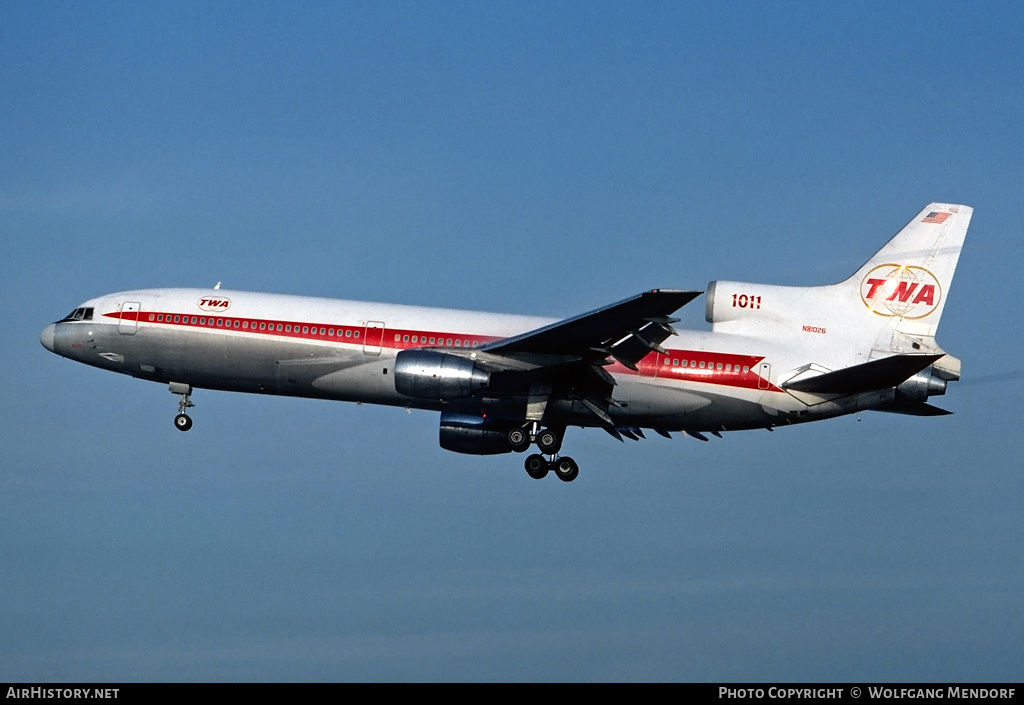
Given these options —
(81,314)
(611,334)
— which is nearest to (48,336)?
(81,314)

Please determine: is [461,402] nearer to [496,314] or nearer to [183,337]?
[496,314]

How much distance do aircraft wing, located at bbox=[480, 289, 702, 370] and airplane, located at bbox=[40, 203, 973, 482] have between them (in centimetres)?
10

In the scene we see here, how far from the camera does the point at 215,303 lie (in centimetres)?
4825

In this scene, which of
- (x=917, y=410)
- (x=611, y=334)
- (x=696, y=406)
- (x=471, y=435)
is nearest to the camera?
(x=611, y=334)

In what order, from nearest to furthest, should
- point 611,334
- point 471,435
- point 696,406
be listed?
1. point 611,334
2. point 696,406
3. point 471,435

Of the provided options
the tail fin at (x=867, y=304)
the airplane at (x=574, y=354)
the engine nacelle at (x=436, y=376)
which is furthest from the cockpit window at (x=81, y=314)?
the tail fin at (x=867, y=304)

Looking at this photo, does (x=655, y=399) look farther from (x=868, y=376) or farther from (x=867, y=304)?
(x=867, y=304)

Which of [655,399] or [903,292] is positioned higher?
[903,292]

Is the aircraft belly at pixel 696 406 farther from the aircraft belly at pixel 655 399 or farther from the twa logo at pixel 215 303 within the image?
the twa logo at pixel 215 303

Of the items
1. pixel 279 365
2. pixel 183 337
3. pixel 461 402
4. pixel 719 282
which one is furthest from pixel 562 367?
pixel 183 337

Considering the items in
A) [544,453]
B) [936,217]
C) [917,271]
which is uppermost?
[936,217]

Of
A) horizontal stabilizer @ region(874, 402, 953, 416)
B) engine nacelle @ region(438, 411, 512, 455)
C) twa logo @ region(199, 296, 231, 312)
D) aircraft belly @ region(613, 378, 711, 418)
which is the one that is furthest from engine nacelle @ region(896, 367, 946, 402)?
twa logo @ region(199, 296, 231, 312)

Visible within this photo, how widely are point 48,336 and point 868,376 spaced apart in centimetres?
2859
